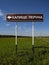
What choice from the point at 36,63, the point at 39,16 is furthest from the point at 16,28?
the point at 36,63

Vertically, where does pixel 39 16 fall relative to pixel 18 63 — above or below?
above

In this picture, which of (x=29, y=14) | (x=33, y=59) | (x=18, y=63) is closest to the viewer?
(x=18, y=63)

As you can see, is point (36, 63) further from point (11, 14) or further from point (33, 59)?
point (11, 14)

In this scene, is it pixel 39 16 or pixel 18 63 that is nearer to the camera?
pixel 18 63

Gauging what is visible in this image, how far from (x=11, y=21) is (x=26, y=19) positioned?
893 millimetres

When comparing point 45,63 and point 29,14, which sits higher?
point 29,14

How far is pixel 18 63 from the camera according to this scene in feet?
33.0

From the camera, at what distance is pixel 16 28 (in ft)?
46.4

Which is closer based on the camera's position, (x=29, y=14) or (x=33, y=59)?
(x=33, y=59)

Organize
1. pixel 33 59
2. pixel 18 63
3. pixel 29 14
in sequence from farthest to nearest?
pixel 29 14
pixel 33 59
pixel 18 63

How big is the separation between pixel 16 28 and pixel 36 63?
427cm

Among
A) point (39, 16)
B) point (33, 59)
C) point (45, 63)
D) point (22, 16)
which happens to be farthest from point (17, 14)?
point (45, 63)

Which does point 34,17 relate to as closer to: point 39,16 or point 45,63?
point 39,16

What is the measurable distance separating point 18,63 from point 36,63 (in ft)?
2.41
